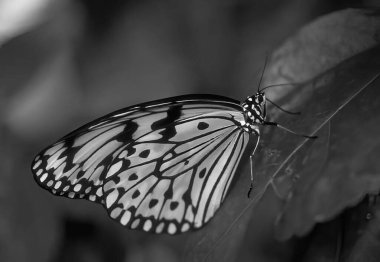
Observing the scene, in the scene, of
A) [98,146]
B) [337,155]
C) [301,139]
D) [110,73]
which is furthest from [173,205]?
[110,73]

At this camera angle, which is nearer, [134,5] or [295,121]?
[295,121]

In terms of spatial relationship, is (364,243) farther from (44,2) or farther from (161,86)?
(44,2)

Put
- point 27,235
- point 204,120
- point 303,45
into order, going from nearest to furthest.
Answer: point 303,45 < point 204,120 < point 27,235

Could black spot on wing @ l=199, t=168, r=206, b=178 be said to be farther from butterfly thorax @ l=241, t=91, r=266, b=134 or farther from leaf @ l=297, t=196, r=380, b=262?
leaf @ l=297, t=196, r=380, b=262

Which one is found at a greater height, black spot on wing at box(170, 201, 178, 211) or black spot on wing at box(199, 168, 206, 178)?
black spot on wing at box(199, 168, 206, 178)

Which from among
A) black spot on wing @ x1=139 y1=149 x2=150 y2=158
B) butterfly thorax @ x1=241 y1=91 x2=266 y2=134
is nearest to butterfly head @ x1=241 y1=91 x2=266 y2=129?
butterfly thorax @ x1=241 y1=91 x2=266 y2=134

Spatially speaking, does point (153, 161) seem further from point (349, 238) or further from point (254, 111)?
point (349, 238)

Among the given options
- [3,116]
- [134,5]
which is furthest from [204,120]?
[3,116]
